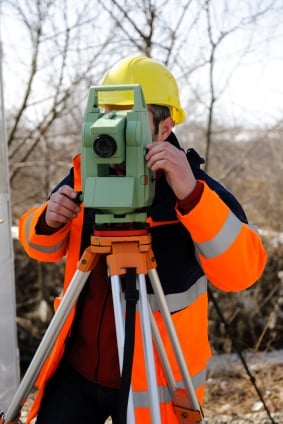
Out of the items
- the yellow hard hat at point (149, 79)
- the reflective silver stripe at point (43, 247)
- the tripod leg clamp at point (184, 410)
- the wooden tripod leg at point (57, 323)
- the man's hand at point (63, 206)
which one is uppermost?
the yellow hard hat at point (149, 79)

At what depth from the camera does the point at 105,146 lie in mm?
1455

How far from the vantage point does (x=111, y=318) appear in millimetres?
1835

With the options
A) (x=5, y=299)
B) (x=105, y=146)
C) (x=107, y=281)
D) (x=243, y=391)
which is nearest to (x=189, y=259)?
(x=107, y=281)

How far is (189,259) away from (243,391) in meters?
2.93

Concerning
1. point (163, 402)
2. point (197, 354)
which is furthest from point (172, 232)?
point (163, 402)

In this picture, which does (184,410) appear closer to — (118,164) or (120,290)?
(120,290)

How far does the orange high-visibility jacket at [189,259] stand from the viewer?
1.57 meters

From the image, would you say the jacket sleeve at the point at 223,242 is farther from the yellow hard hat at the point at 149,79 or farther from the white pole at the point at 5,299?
the white pole at the point at 5,299

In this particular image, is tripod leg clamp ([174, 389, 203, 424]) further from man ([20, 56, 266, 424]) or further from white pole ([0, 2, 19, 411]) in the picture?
white pole ([0, 2, 19, 411])

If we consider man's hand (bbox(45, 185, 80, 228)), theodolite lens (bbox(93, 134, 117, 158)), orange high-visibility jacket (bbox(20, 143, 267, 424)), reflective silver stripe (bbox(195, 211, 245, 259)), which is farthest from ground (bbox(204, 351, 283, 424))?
theodolite lens (bbox(93, 134, 117, 158))

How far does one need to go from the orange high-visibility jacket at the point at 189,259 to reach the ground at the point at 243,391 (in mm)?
1815

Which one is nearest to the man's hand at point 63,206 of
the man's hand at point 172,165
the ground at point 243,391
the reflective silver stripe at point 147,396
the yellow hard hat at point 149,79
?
the man's hand at point 172,165

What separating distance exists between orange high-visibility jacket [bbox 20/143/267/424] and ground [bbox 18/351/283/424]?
5.95 ft

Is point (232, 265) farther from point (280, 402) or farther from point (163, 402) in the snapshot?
point (280, 402)
